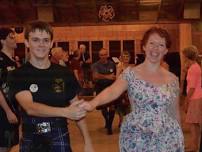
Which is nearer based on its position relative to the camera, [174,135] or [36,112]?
[36,112]

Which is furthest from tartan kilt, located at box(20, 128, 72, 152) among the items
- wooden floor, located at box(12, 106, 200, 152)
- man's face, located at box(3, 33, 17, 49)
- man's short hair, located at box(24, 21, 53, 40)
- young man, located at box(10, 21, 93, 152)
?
wooden floor, located at box(12, 106, 200, 152)

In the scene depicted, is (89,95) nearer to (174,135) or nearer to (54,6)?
(54,6)

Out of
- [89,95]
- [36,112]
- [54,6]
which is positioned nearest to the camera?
[36,112]

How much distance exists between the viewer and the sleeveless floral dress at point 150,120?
11.1ft

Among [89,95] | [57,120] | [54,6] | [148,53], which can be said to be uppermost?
[54,6]

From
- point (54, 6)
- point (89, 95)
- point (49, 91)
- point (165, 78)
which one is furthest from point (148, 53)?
point (54, 6)

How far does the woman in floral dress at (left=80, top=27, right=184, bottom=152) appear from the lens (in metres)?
3.38

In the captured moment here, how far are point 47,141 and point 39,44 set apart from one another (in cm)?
56

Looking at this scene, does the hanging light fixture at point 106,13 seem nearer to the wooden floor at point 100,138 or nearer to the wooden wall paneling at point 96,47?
the wooden wall paneling at point 96,47

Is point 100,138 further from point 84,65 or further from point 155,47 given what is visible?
point 84,65

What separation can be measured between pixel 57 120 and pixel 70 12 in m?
17.5

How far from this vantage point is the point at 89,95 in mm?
14945

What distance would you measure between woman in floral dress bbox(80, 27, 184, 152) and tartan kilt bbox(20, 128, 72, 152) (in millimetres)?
456

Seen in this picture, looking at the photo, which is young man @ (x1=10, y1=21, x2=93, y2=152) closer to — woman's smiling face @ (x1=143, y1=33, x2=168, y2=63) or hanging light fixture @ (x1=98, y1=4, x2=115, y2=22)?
woman's smiling face @ (x1=143, y1=33, x2=168, y2=63)
